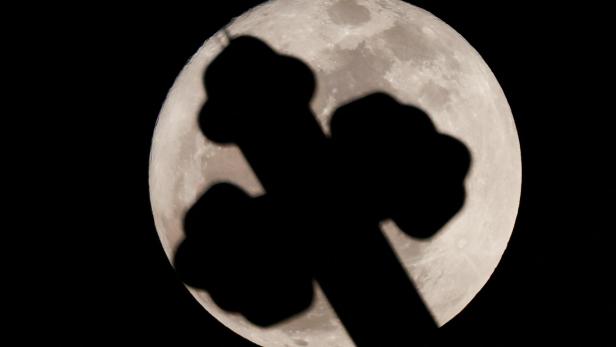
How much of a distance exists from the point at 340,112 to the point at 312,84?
26 centimetres

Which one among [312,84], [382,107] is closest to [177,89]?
[312,84]

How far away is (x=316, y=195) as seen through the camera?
2.61 metres

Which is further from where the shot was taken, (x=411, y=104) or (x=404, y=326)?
(x=404, y=326)

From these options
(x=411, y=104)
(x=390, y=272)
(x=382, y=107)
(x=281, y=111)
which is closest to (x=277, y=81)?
(x=281, y=111)

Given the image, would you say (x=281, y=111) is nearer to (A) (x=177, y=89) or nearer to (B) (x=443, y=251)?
(A) (x=177, y=89)

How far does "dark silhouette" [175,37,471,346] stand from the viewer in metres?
2.60

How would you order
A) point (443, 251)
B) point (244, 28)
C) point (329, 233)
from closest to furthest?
point (329, 233)
point (443, 251)
point (244, 28)

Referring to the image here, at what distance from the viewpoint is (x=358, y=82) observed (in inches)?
106

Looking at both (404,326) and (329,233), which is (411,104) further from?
(404,326)

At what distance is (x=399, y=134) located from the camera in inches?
104

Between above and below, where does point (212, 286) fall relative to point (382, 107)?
A: below

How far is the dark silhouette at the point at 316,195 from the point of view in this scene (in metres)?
2.60

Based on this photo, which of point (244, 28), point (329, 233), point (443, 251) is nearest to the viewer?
point (329, 233)

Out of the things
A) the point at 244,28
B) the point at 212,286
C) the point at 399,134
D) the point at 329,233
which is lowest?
the point at 212,286
